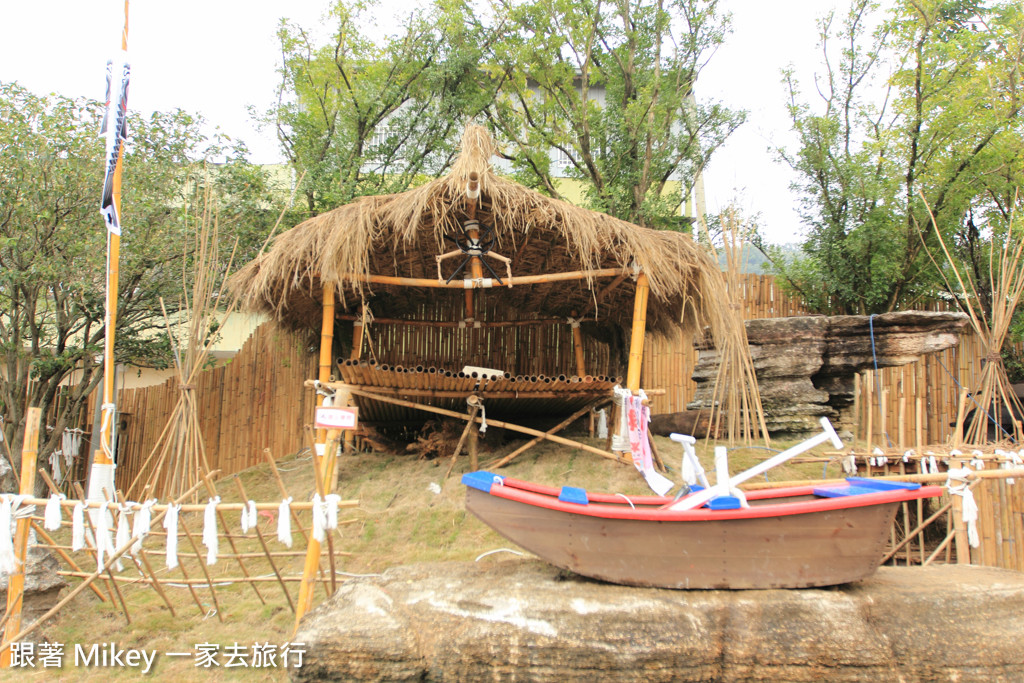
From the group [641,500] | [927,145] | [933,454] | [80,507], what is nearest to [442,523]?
[641,500]

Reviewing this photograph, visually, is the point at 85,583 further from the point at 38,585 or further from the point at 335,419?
the point at 335,419

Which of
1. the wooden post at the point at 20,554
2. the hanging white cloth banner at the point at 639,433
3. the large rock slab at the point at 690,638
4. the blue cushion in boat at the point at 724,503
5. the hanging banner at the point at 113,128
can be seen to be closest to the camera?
the large rock slab at the point at 690,638

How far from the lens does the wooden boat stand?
10.9 ft

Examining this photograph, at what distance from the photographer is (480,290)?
8.06 meters

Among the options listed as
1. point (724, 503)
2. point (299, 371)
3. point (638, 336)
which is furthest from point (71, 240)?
point (724, 503)

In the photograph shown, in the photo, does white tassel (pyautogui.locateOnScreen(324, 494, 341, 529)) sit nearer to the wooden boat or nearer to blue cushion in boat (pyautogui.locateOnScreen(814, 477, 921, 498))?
the wooden boat

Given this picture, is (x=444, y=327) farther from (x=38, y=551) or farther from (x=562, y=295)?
(x=38, y=551)

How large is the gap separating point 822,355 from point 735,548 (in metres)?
5.65

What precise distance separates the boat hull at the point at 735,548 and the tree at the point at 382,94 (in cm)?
651

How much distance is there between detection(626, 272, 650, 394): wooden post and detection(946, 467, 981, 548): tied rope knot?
247 cm

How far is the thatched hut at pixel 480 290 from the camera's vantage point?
5.93m

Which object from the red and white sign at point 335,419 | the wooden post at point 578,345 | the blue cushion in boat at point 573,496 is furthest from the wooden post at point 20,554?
the wooden post at point 578,345

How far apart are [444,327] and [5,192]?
15.0 ft

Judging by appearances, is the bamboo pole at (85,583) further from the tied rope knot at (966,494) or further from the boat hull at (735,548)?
the tied rope knot at (966,494)
